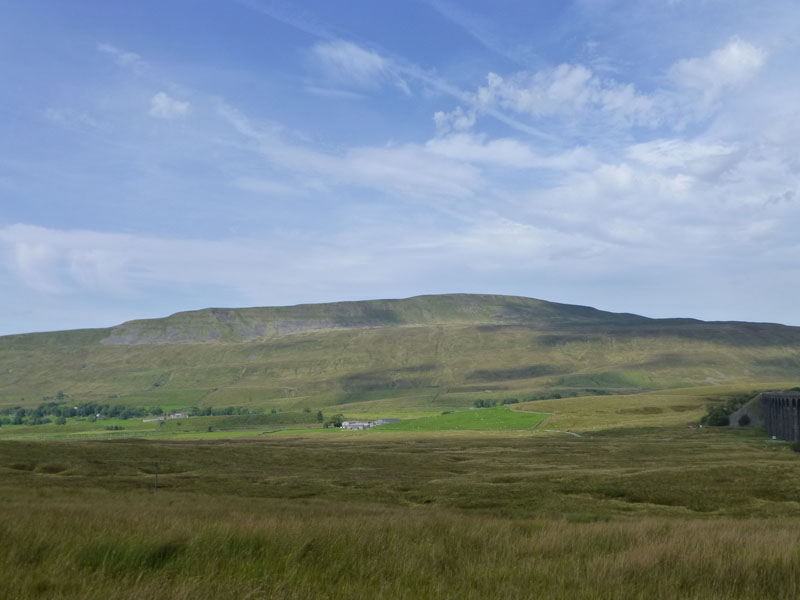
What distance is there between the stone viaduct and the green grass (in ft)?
158

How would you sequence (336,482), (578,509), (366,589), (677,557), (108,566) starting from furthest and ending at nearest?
(336,482)
(578,509)
(677,557)
(108,566)
(366,589)

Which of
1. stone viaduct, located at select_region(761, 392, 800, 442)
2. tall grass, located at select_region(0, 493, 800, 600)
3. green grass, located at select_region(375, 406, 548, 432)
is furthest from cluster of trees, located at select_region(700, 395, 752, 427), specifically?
tall grass, located at select_region(0, 493, 800, 600)

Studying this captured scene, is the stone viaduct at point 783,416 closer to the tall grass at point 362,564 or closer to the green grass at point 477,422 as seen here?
the green grass at point 477,422

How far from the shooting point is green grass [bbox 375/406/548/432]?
155875 millimetres

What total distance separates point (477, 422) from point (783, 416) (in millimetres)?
71715

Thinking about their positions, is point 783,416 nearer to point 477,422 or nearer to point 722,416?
point 722,416

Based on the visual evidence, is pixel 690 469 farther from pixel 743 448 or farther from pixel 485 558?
pixel 485 558

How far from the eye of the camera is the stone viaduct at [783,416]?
10253cm

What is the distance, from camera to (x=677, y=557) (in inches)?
416

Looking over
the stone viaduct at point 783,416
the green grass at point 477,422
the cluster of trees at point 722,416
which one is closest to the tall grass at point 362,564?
the stone viaduct at point 783,416

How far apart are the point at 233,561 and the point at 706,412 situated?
6013 inches

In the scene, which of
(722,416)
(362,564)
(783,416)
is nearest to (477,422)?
(722,416)

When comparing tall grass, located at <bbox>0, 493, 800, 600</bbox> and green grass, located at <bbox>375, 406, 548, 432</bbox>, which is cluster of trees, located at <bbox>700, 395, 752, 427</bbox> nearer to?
green grass, located at <bbox>375, 406, 548, 432</bbox>

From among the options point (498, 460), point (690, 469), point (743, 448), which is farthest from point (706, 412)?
point (690, 469)
